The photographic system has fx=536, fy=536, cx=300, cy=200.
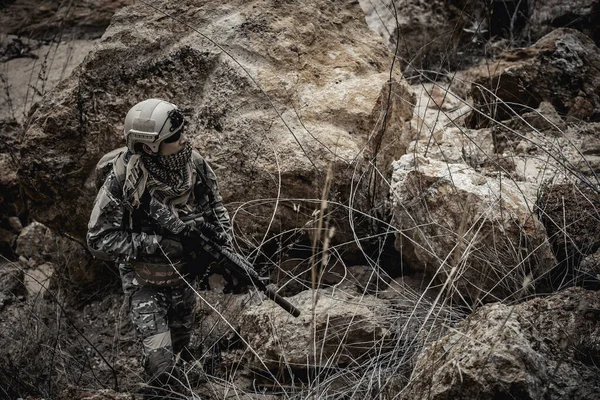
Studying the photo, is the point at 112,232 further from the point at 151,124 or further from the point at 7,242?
the point at 7,242

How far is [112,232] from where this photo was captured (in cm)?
258

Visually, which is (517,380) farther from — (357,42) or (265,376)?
(357,42)

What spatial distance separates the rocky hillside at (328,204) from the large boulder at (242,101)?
0.01m

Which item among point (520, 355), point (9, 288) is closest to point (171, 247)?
point (520, 355)

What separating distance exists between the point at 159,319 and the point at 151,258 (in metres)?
0.31

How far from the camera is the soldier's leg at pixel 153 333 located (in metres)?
2.60

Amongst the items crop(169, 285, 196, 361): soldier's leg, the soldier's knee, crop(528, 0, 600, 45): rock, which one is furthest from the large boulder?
crop(528, 0, 600, 45): rock

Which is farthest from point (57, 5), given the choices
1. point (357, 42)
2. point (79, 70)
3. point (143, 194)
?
Result: point (143, 194)

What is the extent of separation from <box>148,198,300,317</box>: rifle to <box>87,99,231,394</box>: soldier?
6cm

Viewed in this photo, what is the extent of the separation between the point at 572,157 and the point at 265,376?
88.3 inches

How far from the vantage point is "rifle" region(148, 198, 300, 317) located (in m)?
2.57

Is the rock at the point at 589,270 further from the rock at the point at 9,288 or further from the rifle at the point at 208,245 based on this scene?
the rock at the point at 9,288

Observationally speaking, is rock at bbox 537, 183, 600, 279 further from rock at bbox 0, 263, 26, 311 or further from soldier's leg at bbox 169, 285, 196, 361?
rock at bbox 0, 263, 26, 311

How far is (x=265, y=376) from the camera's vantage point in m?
2.69
